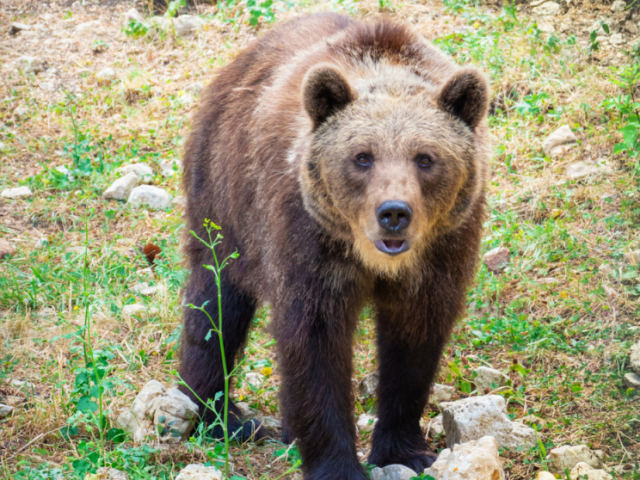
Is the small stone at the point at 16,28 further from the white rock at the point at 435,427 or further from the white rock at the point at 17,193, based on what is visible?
the white rock at the point at 435,427

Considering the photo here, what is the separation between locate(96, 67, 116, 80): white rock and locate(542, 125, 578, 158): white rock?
587 cm

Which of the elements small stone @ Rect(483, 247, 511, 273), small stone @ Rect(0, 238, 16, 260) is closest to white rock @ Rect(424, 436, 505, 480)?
small stone @ Rect(483, 247, 511, 273)

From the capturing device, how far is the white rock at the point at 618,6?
7.21m

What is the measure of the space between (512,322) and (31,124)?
6.55m

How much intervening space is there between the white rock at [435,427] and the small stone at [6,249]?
13.1 feet

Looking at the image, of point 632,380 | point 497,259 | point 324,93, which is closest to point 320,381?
point 324,93

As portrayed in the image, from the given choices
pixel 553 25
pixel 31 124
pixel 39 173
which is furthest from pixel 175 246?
pixel 553 25

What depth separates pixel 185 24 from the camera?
974cm

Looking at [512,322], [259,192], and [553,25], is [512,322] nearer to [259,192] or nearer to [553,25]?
[259,192]

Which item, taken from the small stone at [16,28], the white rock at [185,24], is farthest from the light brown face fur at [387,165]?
the small stone at [16,28]

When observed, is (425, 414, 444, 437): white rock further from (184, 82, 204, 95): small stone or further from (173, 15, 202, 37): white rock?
(173, 15, 202, 37): white rock

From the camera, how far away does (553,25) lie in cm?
772

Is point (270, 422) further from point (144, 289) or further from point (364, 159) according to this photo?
point (364, 159)

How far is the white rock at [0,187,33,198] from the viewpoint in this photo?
278 inches
